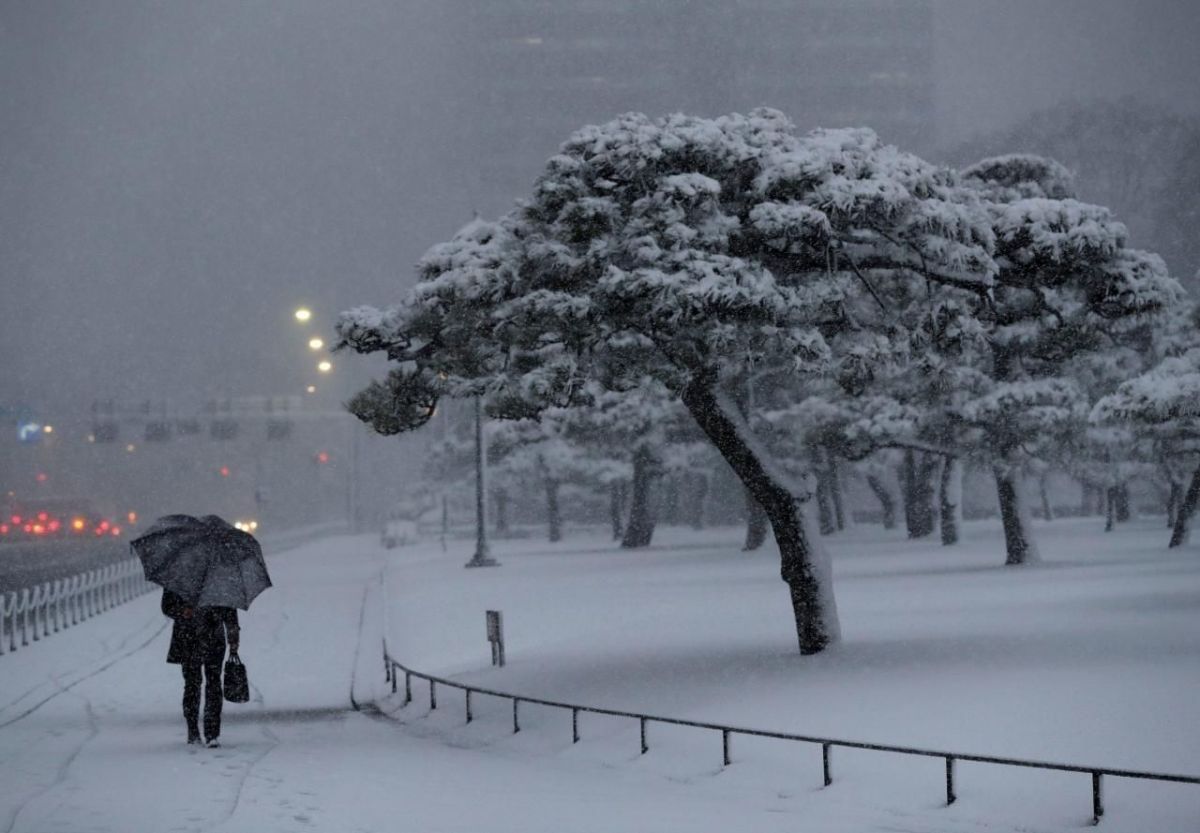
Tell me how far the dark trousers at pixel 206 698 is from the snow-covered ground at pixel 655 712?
296mm

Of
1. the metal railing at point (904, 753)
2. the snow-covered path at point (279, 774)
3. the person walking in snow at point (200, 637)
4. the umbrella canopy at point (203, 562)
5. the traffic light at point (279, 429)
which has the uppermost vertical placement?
the traffic light at point (279, 429)

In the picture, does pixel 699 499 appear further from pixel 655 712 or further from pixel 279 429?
pixel 655 712

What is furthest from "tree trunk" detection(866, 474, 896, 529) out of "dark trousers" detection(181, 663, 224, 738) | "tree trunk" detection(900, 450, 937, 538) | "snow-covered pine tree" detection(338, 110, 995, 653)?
"dark trousers" detection(181, 663, 224, 738)

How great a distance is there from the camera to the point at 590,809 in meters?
11.4

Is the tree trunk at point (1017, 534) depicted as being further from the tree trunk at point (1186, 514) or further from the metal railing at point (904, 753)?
the metal railing at point (904, 753)

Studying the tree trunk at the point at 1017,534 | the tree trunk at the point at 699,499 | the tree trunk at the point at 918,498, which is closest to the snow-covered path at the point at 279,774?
the tree trunk at the point at 1017,534

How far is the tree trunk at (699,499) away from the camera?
7625 cm

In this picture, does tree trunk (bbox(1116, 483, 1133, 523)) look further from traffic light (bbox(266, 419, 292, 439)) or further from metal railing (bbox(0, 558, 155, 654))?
traffic light (bbox(266, 419, 292, 439))

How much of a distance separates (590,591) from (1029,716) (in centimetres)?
2162

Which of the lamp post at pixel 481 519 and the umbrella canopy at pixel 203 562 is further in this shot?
the lamp post at pixel 481 519

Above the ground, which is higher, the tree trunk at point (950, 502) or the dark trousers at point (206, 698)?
the tree trunk at point (950, 502)

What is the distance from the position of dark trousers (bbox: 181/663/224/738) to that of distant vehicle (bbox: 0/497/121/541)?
333ft

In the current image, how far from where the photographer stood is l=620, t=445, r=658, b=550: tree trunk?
182ft

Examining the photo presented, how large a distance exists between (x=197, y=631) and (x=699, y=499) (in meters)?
63.9
